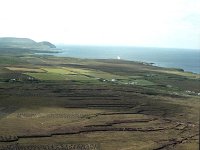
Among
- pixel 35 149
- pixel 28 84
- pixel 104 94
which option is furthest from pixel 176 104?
pixel 35 149

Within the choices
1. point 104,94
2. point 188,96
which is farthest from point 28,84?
point 188,96

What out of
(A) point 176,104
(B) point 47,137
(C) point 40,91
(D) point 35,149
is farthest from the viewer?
(C) point 40,91

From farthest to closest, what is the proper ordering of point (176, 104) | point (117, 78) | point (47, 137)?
point (117, 78), point (176, 104), point (47, 137)

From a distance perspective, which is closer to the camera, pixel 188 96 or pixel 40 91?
pixel 40 91

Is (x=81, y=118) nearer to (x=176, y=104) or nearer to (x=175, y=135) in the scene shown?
(x=175, y=135)

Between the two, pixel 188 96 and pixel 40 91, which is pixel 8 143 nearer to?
pixel 40 91

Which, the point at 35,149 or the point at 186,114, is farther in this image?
the point at 186,114
